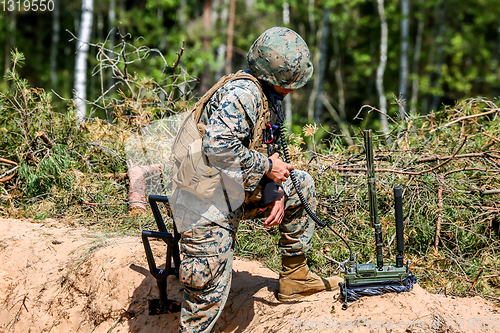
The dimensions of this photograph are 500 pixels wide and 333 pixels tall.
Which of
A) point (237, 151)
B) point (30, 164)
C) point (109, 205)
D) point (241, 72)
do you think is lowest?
point (109, 205)

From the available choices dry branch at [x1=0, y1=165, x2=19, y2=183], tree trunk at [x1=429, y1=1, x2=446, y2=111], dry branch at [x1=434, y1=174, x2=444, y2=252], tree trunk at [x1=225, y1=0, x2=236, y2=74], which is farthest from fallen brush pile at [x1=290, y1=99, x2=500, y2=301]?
tree trunk at [x1=429, y1=1, x2=446, y2=111]

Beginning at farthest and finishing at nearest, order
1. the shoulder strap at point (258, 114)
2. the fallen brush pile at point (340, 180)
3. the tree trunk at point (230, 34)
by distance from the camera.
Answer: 1. the tree trunk at point (230, 34)
2. the fallen brush pile at point (340, 180)
3. the shoulder strap at point (258, 114)

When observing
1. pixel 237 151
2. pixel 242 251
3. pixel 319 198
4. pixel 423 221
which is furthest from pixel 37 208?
pixel 423 221

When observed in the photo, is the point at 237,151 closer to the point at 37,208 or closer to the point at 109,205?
the point at 109,205

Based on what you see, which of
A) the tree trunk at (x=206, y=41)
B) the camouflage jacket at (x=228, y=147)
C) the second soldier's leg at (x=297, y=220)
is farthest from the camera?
the tree trunk at (x=206, y=41)

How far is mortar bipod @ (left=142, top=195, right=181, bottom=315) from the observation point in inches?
136

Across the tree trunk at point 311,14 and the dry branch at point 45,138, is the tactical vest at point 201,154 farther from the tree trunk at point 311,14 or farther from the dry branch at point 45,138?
the tree trunk at point 311,14

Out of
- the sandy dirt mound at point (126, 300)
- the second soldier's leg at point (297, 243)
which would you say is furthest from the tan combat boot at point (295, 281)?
the sandy dirt mound at point (126, 300)

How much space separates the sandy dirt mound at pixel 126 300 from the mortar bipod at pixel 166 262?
0.16m

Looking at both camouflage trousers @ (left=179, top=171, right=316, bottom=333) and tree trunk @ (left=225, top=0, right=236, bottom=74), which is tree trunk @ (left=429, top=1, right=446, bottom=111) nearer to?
tree trunk @ (left=225, top=0, right=236, bottom=74)

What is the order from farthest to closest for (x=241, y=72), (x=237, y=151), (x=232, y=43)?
(x=232, y=43)
(x=241, y=72)
(x=237, y=151)

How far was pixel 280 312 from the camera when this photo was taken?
330 centimetres

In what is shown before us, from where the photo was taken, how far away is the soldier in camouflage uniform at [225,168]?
2773 millimetres

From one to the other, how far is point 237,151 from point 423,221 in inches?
105
